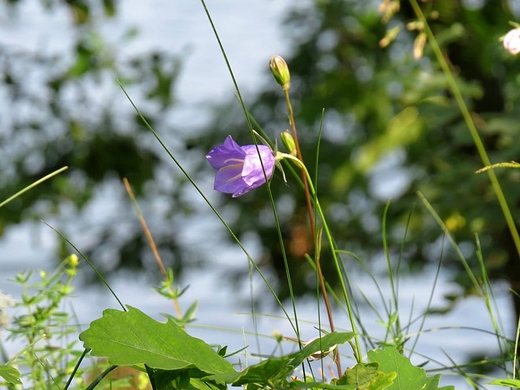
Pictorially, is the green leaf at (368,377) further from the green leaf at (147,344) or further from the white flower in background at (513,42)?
the white flower in background at (513,42)

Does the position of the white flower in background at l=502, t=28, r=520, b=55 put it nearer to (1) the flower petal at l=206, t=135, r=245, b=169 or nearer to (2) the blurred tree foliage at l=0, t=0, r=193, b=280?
(1) the flower petal at l=206, t=135, r=245, b=169

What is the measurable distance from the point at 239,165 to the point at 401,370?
9.8 inches

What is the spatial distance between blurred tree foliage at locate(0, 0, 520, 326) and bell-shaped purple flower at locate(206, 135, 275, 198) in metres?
1.74

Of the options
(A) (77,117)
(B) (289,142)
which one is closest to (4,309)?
(B) (289,142)

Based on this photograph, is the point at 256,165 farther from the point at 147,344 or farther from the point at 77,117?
the point at 77,117

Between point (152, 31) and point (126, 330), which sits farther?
point (152, 31)

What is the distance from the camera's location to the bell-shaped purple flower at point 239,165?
33.5 inches

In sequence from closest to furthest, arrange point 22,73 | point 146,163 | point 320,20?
point 22,73 → point 146,163 → point 320,20

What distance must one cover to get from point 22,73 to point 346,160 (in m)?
1.50

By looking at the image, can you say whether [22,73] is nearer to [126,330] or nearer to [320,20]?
[320,20]

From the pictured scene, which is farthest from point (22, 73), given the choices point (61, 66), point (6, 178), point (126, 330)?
point (126, 330)

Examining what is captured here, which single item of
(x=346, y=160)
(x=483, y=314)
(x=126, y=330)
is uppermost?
(x=126, y=330)

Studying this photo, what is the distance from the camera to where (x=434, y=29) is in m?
3.35

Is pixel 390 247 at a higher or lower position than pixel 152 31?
lower
